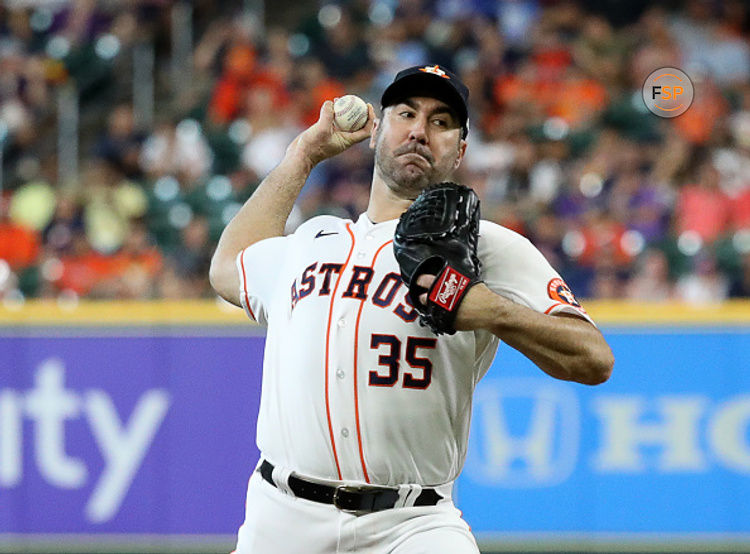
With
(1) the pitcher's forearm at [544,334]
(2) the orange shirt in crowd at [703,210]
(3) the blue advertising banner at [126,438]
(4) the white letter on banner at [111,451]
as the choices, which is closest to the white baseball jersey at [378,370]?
(1) the pitcher's forearm at [544,334]

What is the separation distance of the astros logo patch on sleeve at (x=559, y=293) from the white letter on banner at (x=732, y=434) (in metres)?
4.26

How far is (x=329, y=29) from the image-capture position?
11.4 meters

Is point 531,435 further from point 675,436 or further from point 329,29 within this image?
point 329,29

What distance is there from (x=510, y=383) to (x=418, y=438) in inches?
159

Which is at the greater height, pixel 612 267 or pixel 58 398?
pixel 612 267

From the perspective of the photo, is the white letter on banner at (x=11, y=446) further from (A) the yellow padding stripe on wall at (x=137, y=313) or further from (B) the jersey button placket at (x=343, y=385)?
(B) the jersey button placket at (x=343, y=385)

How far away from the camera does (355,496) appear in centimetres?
308

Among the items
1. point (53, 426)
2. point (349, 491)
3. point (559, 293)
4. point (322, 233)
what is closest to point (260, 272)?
point (322, 233)

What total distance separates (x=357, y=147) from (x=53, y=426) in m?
3.58

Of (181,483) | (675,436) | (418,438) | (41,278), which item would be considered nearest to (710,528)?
(675,436)

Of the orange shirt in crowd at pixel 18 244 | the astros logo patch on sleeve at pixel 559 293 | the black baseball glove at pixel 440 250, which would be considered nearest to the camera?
the black baseball glove at pixel 440 250

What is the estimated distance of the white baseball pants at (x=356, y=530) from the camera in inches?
121

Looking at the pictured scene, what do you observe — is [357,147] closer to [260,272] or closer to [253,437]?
[253,437]

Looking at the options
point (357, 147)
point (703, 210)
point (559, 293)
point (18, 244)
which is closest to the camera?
point (559, 293)
